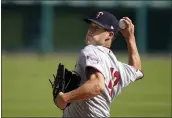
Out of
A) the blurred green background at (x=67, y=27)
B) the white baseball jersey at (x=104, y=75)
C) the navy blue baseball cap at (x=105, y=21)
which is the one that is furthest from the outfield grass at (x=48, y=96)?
the blurred green background at (x=67, y=27)

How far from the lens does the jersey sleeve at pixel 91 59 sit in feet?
14.5

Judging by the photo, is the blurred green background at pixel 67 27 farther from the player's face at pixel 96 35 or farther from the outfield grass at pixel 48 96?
the player's face at pixel 96 35

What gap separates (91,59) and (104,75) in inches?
6.4

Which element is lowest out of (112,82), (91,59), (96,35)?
(112,82)

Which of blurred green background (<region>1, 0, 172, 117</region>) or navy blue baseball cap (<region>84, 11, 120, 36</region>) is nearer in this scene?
navy blue baseball cap (<region>84, 11, 120, 36</region>)

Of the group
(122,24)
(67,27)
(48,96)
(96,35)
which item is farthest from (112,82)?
(67,27)

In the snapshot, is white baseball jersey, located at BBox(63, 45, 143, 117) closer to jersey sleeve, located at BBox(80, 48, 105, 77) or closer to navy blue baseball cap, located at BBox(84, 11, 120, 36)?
jersey sleeve, located at BBox(80, 48, 105, 77)

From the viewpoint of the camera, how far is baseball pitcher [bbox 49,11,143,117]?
173 inches

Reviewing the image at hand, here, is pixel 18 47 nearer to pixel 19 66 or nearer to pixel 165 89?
pixel 19 66

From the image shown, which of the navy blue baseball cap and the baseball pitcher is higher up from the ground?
the navy blue baseball cap

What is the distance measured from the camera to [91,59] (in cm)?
443

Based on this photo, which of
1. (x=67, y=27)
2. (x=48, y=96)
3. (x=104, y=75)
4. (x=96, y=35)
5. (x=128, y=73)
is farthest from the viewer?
(x=67, y=27)

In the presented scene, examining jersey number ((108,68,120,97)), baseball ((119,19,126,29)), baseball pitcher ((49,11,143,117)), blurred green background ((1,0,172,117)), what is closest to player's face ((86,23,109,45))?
baseball pitcher ((49,11,143,117))

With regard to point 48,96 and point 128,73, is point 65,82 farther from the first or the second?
point 48,96
